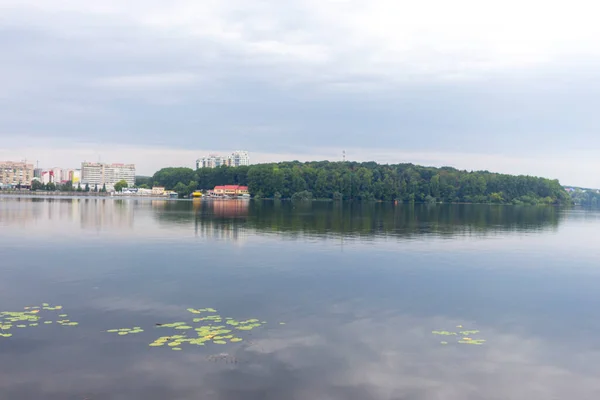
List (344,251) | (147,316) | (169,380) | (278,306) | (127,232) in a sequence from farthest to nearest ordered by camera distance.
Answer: (127,232), (344,251), (278,306), (147,316), (169,380)

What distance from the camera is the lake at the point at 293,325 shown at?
11.8 meters

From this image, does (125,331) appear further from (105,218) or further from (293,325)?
(105,218)

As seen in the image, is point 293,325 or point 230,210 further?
point 230,210

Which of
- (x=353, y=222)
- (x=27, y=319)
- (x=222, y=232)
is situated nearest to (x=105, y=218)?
(x=222, y=232)

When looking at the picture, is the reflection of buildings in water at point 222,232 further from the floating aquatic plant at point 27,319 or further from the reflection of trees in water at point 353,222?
the floating aquatic plant at point 27,319

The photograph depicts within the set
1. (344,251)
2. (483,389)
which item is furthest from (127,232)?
(483,389)

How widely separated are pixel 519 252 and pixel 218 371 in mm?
30091

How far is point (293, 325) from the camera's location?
16.2 metres

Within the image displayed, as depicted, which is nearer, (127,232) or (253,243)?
(253,243)

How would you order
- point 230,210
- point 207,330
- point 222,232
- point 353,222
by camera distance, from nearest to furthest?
point 207,330
point 222,232
point 353,222
point 230,210

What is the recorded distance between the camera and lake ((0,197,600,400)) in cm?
1179

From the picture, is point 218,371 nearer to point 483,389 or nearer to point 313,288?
point 483,389

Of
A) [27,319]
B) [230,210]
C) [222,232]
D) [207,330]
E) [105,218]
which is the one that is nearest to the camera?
[207,330]

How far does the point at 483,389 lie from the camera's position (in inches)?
467
